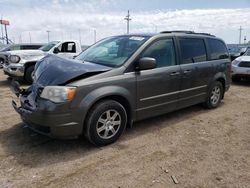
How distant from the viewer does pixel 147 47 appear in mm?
4273

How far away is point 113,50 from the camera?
4539 mm

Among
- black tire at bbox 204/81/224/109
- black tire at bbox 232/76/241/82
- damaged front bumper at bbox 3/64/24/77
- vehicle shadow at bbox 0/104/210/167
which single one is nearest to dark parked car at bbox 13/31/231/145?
vehicle shadow at bbox 0/104/210/167

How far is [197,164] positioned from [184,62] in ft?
7.36

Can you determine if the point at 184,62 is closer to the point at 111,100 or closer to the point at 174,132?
the point at 174,132

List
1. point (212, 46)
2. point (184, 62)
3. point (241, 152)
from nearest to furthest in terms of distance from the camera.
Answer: point (241, 152) → point (184, 62) → point (212, 46)

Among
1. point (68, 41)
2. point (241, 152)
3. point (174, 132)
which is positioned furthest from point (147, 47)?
point (68, 41)

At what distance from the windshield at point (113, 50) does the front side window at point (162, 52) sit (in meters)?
0.20

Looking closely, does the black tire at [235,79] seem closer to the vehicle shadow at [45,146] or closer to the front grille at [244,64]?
the front grille at [244,64]

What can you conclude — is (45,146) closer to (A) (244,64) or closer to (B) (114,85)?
(B) (114,85)

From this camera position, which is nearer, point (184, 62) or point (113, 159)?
point (113, 159)

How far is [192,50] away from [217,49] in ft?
3.88

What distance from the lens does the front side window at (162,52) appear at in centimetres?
436

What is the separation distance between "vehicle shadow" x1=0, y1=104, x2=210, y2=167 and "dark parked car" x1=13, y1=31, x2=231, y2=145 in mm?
237

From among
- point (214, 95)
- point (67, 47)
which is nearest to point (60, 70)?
point (214, 95)
